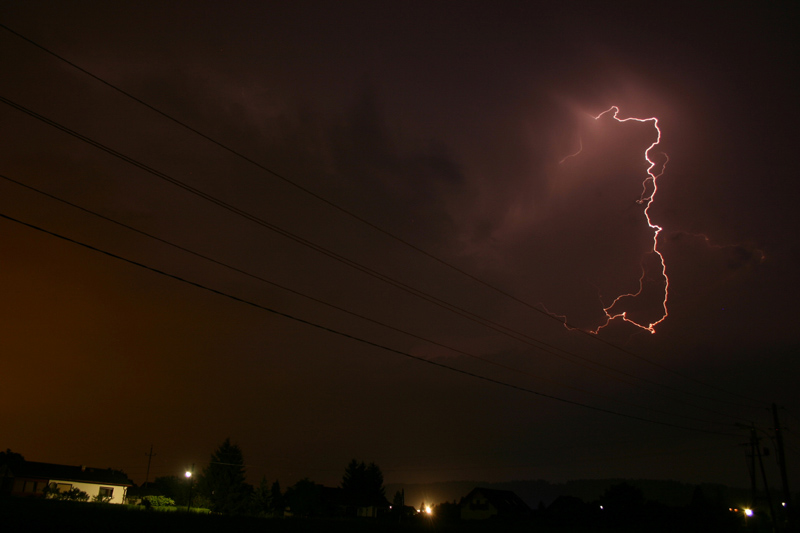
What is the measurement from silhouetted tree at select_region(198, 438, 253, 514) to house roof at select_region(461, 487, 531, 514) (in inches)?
1191

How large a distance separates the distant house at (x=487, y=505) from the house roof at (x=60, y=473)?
41758 millimetres

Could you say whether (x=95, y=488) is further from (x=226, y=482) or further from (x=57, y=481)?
(x=226, y=482)

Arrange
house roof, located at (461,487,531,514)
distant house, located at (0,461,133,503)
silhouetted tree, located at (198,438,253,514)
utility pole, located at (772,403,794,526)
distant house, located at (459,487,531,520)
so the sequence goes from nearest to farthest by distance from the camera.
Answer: utility pole, located at (772,403,794,526) → distant house, located at (0,461,133,503) → house roof, located at (461,487,531,514) → distant house, located at (459,487,531,520) → silhouetted tree, located at (198,438,253,514)

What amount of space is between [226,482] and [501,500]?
3695 cm

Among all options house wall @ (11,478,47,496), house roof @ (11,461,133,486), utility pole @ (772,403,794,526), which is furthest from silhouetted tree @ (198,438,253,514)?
utility pole @ (772,403,794,526)

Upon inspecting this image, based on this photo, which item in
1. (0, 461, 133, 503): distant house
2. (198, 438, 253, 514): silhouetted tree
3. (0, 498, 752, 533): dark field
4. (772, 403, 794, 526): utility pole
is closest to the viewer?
(0, 498, 752, 533): dark field

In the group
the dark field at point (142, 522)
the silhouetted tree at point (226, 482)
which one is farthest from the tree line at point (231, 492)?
the dark field at point (142, 522)

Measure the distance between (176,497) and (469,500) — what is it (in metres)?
41.3

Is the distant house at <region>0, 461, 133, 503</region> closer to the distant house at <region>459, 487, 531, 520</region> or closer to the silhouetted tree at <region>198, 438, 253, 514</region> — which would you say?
the silhouetted tree at <region>198, 438, 253, 514</region>

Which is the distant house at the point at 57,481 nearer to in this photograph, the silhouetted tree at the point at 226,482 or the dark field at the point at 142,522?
the silhouetted tree at the point at 226,482

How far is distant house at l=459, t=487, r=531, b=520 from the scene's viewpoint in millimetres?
62875

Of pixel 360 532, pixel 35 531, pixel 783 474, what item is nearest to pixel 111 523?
pixel 35 531

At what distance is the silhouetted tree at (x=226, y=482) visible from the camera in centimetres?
7019

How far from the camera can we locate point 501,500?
65.3 meters
